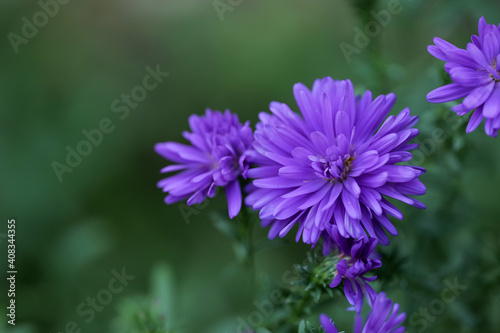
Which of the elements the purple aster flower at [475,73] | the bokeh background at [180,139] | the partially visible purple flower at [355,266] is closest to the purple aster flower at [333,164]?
the partially visible purple flower at [355,266]

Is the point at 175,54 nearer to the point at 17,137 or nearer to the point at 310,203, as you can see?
the point at 17,137

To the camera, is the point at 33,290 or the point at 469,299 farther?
the point at 33,290

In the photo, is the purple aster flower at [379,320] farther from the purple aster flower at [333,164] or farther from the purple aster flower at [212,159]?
the purple aster flower at [212,159]

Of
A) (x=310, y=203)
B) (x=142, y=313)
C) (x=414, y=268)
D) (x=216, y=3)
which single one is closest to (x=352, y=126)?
(x=310, y=203)

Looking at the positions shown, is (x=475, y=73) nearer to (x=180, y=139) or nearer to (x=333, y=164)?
(x=333, y=164)

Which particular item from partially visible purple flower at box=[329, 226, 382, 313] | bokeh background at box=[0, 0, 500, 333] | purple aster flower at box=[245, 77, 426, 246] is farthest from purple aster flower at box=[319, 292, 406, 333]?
bokeh background at box=[0, 0, 500, 333]

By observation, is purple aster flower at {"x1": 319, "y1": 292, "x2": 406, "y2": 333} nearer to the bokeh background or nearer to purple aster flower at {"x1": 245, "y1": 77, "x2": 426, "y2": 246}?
purple aster flower at {"x1": 245, "y1": 77, "x2": 426, "y2": 246}
